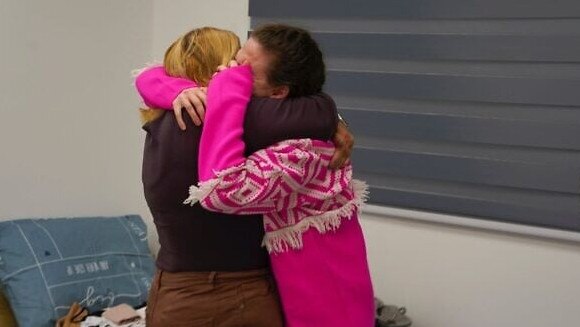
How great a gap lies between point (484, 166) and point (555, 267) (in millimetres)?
423

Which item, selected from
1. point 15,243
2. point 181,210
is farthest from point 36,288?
point 181,210

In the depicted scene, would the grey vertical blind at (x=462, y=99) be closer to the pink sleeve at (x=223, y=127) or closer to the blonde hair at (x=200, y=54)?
the blonde hair at (x=200, y=54)

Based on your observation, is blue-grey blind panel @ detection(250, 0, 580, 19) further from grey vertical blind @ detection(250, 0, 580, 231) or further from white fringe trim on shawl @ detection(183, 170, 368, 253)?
white fringe trim on shawl @ detection(183, 170, 368, 253)

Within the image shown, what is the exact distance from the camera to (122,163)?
2.85 m

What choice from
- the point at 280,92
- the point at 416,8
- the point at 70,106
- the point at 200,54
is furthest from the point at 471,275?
the point at 70,106

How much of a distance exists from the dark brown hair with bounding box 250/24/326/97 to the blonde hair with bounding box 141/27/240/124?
7 cm

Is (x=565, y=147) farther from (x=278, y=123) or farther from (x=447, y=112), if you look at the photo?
(x=278, y=123)

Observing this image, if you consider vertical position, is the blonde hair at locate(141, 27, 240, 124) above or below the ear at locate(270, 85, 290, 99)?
above

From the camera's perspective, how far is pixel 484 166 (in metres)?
2.25

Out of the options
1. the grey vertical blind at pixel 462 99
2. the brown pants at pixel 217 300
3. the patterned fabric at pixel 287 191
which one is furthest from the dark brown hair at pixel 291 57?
the grey vertical blind at pixel 462 99

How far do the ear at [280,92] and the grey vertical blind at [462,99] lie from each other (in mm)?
1160

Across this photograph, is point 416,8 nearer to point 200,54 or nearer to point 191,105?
point 200,54

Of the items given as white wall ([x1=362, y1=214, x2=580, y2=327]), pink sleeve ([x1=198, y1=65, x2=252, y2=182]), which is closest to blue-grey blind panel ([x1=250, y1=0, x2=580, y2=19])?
A: white wall ([x1=362, y1=214, x2=580, y2=327])

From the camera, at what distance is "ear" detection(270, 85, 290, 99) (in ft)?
4.17
